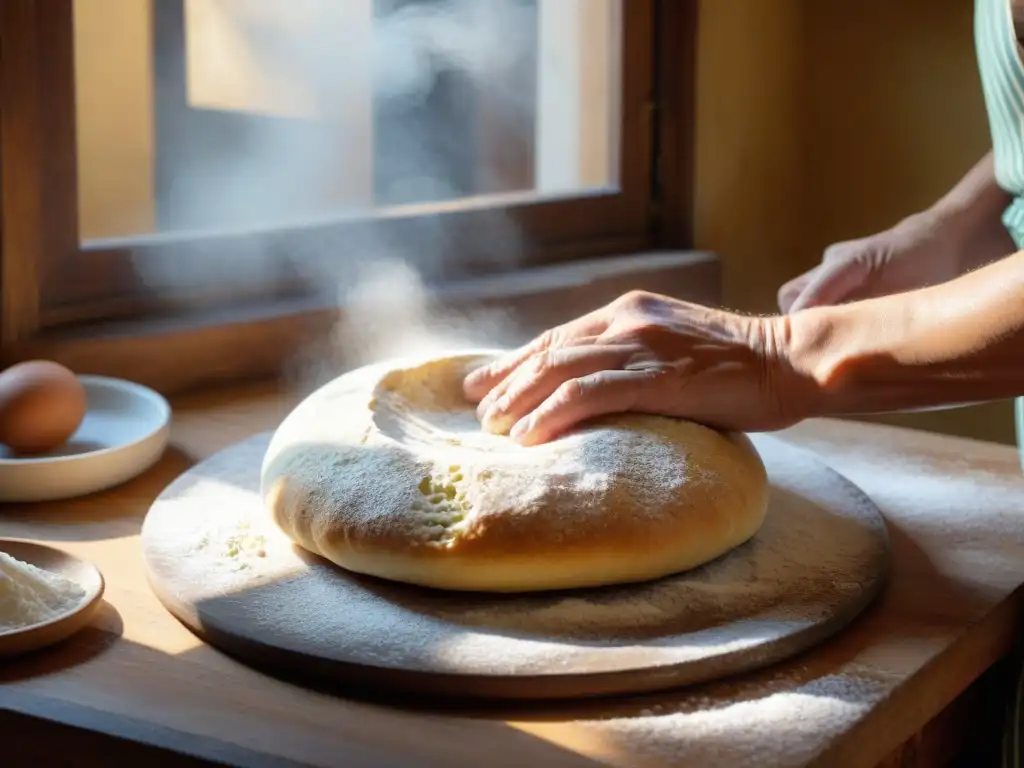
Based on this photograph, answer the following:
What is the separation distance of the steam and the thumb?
486mm

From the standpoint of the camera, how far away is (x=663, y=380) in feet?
3.22

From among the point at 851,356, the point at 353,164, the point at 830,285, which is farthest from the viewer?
the point at 353,164

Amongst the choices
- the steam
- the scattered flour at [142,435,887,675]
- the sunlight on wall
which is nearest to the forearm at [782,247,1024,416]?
the scattered flour at [142,435,887,675]

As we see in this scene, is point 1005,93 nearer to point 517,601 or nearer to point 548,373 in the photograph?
point 548,373

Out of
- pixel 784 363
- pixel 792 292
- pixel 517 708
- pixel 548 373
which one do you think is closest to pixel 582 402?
pixel 548 373

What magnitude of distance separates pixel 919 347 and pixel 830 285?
1.09 feet

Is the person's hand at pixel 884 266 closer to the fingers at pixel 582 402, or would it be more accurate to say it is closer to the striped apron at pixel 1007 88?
the striped apron at pixel 1007 88

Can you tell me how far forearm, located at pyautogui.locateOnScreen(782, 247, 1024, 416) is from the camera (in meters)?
0.89

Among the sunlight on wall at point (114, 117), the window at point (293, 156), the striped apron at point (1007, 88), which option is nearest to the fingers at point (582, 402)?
the striped apron at point (1007, 88)

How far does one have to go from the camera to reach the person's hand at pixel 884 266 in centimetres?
125

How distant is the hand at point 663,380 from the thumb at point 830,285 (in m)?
0.22

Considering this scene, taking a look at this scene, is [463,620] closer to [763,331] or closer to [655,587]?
[655,587]

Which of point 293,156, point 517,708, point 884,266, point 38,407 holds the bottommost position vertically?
point 517,708

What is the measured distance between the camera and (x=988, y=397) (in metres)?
0.93
